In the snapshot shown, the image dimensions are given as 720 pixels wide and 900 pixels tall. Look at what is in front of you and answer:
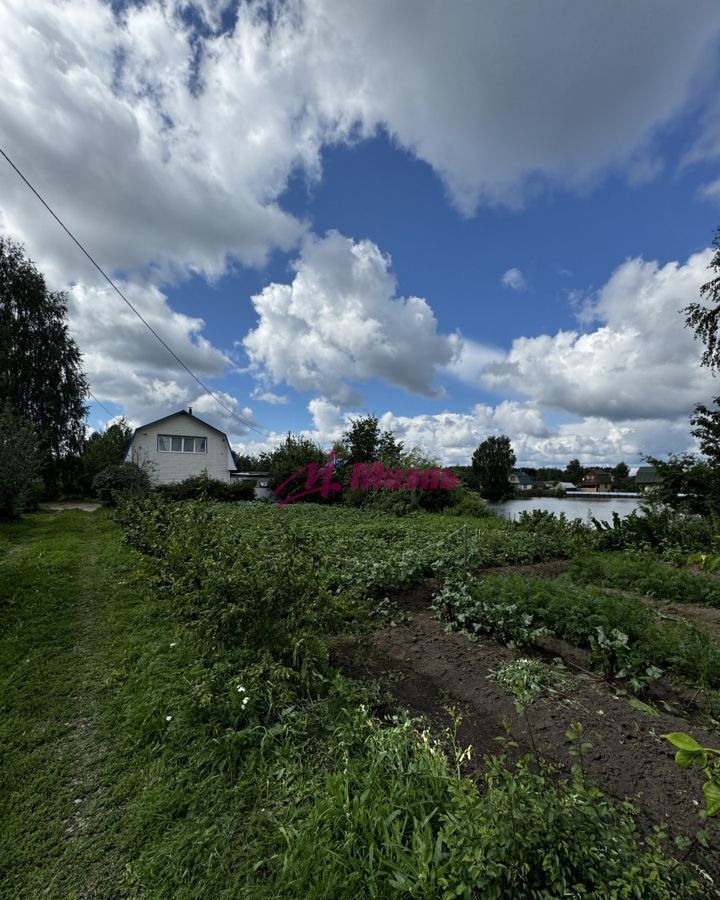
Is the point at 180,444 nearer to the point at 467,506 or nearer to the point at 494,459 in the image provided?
the point at 467,506

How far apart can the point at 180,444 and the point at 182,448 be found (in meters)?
0.28

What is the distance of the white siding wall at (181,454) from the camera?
958 inches

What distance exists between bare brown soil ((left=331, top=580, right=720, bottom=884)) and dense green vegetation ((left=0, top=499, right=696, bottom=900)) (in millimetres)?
196

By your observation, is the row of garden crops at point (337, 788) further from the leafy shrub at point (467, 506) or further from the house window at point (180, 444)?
the house window at point (180, 444)

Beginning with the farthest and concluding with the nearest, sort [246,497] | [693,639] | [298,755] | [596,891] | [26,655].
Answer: [246,497] → [26,655] → [693,639] → [298,755] → [596,891]

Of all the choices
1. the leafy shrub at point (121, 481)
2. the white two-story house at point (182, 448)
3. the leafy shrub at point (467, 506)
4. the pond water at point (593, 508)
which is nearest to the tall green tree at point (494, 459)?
the leafy shrub at point (467, 506)

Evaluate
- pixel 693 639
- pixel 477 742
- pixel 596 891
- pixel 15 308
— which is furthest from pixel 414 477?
pixel 15 308

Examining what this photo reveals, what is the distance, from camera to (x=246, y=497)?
853 inches

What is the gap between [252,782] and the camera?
2088 mm

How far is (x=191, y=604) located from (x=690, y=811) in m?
3.39

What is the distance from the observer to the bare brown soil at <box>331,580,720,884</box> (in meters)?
1.92

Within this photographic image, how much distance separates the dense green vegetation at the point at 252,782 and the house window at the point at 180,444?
881 inches

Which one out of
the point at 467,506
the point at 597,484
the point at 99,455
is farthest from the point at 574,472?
the point at 99,455

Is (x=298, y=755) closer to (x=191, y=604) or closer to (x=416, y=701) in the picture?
(x=416, y=701)
